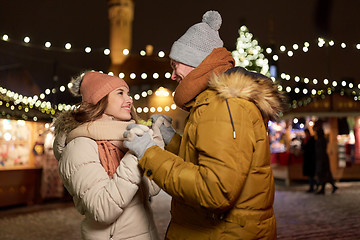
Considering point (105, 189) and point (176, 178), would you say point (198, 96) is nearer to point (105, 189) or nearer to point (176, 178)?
point (176, 178)

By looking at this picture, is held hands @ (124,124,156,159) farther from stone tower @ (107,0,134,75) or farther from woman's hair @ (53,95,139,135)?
stone tower @ (107,0,134,75)

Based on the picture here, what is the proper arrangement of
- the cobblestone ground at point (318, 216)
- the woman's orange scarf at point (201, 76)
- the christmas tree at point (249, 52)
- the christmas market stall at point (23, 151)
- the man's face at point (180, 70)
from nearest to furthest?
the woman's orange scarf at point (201, 76) → the man's face at point (180, 70) → the cobblestone ground at point (318, 216) → the christmas market stall at point (23, 151) → the christmas tree at point (249, 52)

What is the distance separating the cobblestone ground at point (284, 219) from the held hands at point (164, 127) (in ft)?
14.7

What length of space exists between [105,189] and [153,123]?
2.34 feet

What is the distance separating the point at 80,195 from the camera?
2.33 metres

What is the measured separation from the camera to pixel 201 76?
7.08 ft

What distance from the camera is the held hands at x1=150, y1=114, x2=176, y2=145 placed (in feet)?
9.11

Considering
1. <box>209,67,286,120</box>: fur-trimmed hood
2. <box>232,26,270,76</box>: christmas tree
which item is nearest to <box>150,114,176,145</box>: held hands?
<box>209,67,286,120</box>: fur-trimmed hood

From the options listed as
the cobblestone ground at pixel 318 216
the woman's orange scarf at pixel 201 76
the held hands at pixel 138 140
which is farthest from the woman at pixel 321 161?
the held hands at pixel 138 140

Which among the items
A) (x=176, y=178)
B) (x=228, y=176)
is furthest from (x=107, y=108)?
(x=228, y=176)

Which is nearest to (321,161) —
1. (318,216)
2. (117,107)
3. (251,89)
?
(318,216)

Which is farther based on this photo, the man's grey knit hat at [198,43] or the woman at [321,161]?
the woman at [321,161]

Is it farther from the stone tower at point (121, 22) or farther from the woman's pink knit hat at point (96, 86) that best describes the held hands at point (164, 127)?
the stone tower at point (121, 22)

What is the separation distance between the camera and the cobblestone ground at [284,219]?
6.93 m
